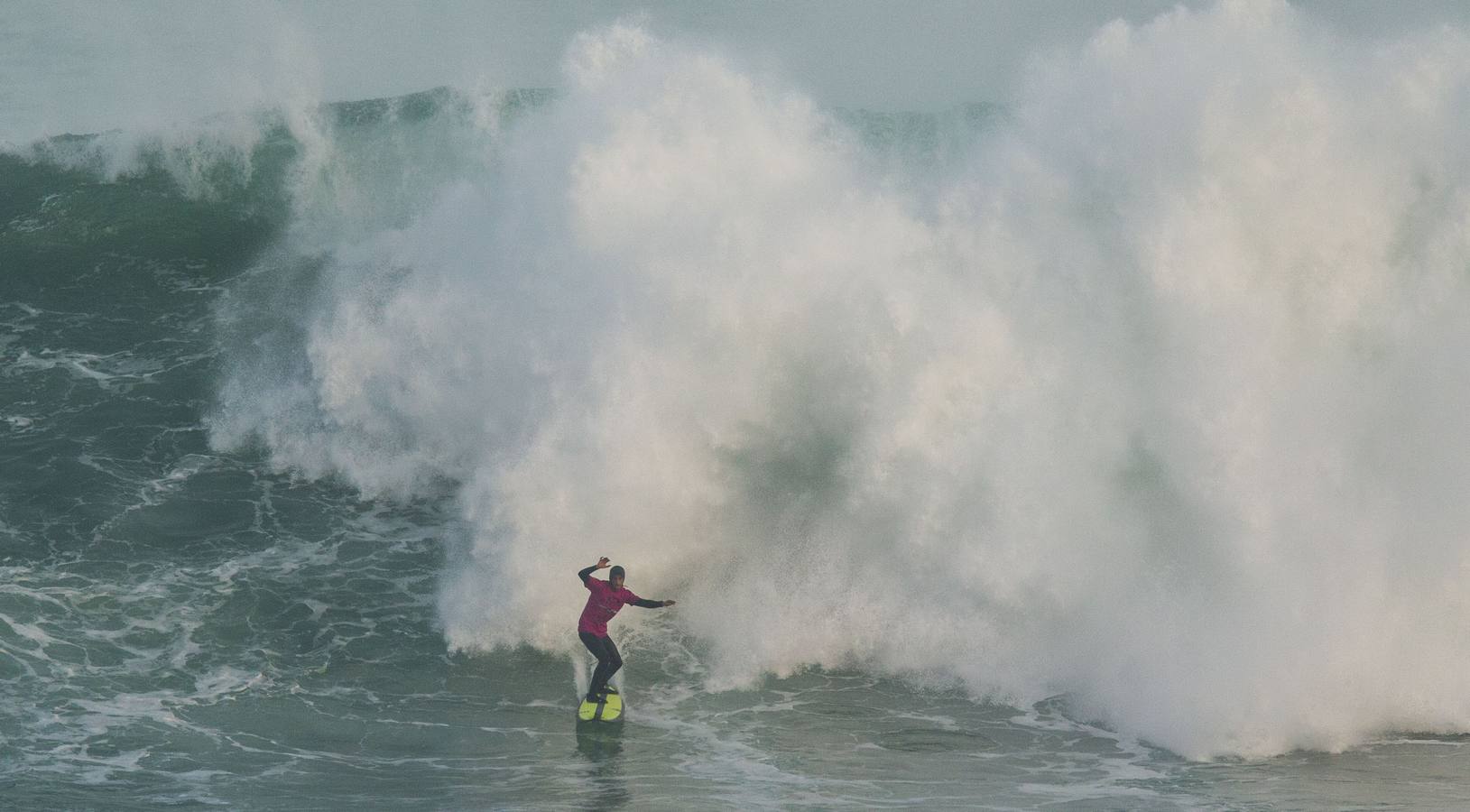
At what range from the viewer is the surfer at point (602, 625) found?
13078 millimetres

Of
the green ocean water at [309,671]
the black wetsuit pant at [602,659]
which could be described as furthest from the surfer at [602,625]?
the green ocean water at [309,671]

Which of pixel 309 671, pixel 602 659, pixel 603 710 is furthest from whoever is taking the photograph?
pixel 309 671

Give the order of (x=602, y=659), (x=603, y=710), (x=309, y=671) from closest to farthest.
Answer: (x=603, y=710), (x=602, y=659), (x=309, y=671)

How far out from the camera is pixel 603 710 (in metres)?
13.0

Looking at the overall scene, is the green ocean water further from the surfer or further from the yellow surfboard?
the surfer

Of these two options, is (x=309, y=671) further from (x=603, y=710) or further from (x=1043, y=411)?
(x=1043, y=411)

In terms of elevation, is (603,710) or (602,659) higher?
(602,659)

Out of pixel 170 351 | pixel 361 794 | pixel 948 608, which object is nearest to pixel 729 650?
pixel 948 608

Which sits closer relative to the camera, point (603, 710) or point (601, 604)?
point (603, 710)

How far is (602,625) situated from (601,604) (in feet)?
0.64

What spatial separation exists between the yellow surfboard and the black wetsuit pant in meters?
0.10

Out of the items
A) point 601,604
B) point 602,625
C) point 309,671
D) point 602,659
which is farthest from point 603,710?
point 309,671

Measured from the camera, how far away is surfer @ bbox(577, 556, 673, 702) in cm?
1308

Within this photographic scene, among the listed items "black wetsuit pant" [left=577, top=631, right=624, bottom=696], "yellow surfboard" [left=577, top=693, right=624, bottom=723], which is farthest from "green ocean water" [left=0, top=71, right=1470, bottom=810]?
"black wetsuit pant" [left=577, top=631, right=624, bottom=696]
